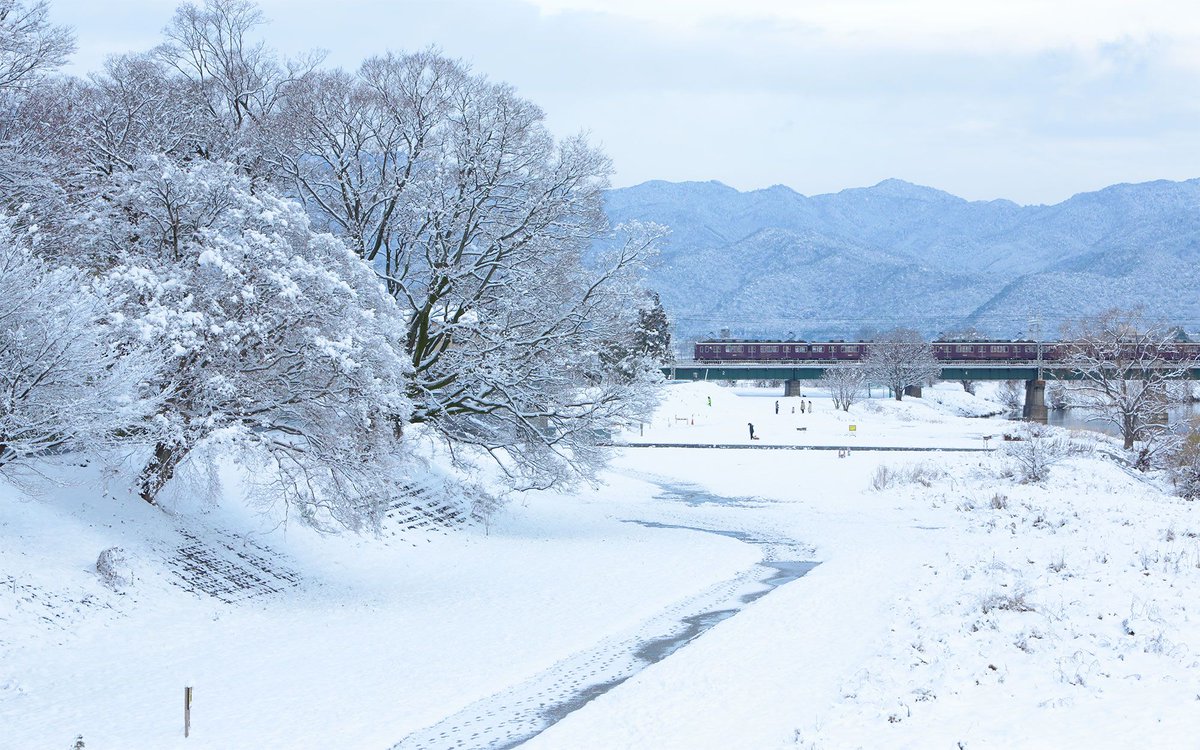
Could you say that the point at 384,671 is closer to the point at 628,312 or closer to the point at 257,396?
the point at 257,396

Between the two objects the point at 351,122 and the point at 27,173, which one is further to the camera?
the point at 351,122

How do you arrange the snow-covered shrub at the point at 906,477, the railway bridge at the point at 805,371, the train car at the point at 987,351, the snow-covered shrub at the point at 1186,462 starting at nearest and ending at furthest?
1. the snow-covered shrub at the point at 1186,462
2. the snow-covered shrub at the point at 906,477
3. the railway bridge at the point at 805,371
4. the train car at the point at 987,351

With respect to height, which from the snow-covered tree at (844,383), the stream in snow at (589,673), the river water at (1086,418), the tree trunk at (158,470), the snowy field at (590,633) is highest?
the snow-covered tree at (844,383)

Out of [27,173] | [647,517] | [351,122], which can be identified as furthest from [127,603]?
[647,517]

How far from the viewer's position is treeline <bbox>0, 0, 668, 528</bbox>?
17.2 metres

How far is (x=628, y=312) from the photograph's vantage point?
27078 mm

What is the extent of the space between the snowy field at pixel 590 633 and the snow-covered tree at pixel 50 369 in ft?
8.44

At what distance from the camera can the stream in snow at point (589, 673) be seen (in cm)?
1275

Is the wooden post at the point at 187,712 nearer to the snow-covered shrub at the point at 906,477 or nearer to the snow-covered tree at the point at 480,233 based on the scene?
the snow-covered tree at the point at 480,233

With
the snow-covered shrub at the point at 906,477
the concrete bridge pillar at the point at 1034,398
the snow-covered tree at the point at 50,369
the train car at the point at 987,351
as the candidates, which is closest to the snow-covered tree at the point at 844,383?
the train car at the point at 987,351

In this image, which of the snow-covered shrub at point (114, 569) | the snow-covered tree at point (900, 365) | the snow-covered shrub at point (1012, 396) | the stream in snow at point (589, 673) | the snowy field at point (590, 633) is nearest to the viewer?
the snowy field at point (590, 633)

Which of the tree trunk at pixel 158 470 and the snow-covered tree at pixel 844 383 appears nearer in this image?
the tree trunk at pixel 158 470

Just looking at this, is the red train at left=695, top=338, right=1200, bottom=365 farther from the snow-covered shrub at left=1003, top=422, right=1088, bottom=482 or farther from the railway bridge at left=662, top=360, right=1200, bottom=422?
the snow-covered shrub at left=1003, top=422, right=1088, bottom=482

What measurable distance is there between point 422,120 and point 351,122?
1717 millimetres
